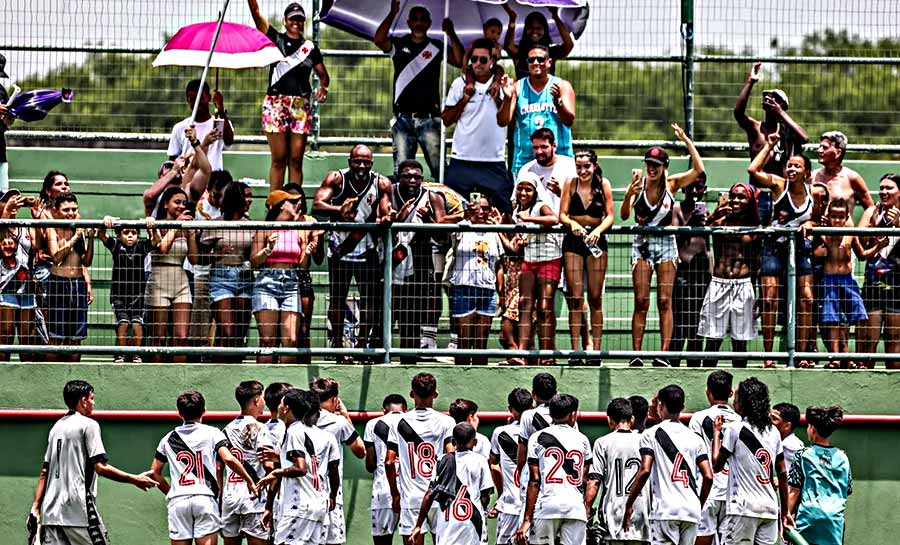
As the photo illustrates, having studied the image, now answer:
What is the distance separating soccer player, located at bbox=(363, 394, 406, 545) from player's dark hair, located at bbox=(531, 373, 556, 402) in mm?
1089

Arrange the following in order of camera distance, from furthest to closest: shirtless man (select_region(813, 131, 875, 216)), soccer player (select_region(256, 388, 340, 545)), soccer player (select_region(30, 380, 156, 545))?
shirtless man (select_region(813, 131, 875, 216)), soccer player (select_region(256, 388, 340, 545)), soccer player (select_region(30, 380, 156, 545))

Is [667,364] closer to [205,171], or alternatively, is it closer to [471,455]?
[471,455]

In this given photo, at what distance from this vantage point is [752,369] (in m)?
14.2

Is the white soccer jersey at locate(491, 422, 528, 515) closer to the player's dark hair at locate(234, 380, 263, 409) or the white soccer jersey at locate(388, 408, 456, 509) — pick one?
the white soccer jersey at locate(388, 408, 456, 509)

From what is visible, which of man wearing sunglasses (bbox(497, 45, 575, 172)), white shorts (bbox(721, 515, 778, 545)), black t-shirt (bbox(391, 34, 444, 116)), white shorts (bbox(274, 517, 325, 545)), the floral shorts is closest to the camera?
white shorts (bbox(274, 517, 325, 545))

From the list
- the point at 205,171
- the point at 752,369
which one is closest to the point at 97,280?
the point at 205,171

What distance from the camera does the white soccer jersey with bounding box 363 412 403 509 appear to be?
43.4ft

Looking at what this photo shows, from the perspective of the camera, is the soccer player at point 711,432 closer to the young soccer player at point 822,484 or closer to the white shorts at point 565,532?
the young soccer player at point 822,484

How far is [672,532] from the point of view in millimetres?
12906

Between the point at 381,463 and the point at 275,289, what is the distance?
5.95 ft

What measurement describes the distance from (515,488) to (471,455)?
0.72 metres

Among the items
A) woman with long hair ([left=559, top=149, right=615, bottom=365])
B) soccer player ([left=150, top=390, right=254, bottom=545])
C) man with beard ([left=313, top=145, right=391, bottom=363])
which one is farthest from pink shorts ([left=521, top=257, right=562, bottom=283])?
soccer player ([left=150, top=390, right=254, bottom=545])

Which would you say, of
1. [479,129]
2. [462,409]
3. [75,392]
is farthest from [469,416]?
[479,129]

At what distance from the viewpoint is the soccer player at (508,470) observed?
1319 centimetres
